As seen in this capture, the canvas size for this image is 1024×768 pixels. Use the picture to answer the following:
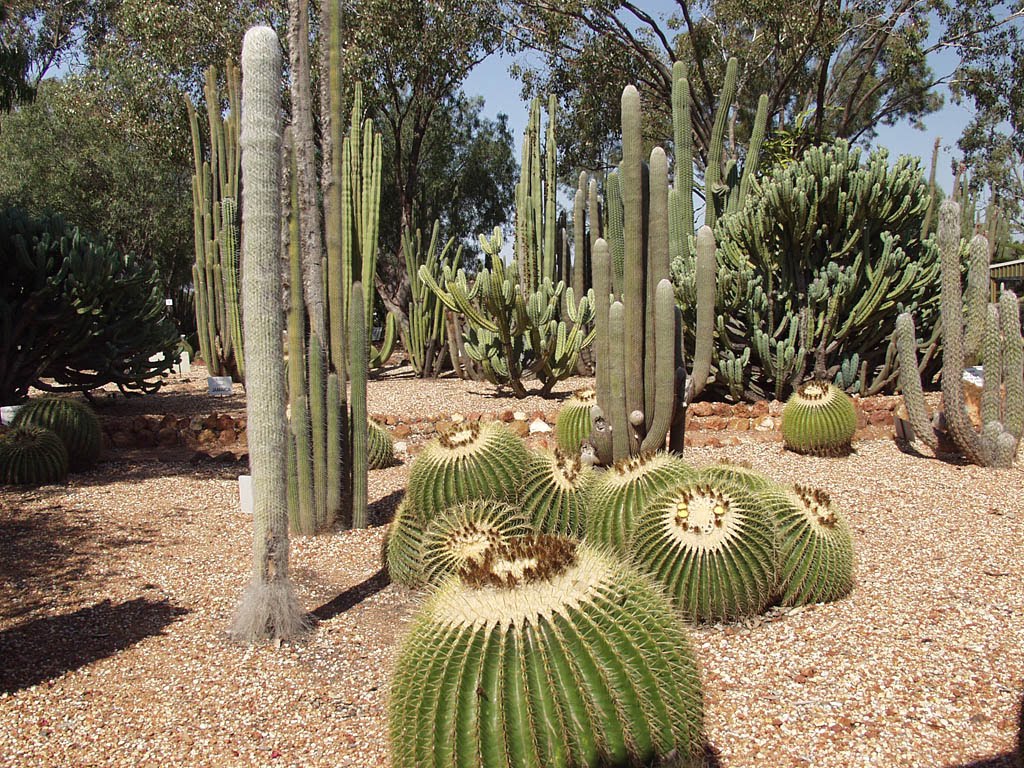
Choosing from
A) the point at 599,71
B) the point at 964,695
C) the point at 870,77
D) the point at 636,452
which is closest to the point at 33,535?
the point at 636,452

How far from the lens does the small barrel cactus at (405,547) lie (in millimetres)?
4340

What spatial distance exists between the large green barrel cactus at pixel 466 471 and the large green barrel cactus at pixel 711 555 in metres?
0.89

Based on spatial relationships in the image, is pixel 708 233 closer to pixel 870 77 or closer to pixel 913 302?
pixel 913 302

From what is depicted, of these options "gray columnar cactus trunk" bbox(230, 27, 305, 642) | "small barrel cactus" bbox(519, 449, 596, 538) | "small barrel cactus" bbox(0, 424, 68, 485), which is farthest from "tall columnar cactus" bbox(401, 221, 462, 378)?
"gray columnar cactus trunk" bbox(230, 27, 305, 642)

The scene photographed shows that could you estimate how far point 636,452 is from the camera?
5184 millimetres

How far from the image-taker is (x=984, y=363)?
719cm

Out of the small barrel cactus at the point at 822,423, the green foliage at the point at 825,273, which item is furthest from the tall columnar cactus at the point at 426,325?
the small barrel cactus at the point at 822,423

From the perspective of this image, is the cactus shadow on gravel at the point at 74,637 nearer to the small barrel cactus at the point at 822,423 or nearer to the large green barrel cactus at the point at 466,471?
the large green barrel cactus at the point at 466,471

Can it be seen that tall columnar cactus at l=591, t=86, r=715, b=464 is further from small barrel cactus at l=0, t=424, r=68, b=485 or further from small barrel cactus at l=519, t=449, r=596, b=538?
small barrel cactus at l=0, t=424, r=68, b=485

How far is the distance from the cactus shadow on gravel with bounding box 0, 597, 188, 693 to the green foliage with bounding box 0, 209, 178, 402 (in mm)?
5737

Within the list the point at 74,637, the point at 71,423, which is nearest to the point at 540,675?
the point at 74,637

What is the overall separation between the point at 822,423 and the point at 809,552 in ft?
12.2

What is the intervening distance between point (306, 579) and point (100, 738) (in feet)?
5.49

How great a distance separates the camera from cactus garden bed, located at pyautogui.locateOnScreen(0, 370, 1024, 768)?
294cm
